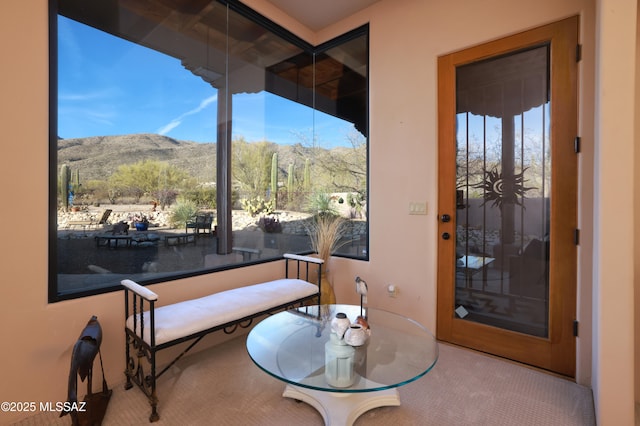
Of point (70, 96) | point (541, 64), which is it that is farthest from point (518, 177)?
point (70, 96)

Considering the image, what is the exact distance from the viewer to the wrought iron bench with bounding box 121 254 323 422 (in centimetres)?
179

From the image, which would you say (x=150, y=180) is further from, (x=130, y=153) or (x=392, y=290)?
(x=392, y=290)

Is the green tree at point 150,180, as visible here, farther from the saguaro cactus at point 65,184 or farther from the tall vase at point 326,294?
the tall vase at point 326,294

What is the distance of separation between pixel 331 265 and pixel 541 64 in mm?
2716

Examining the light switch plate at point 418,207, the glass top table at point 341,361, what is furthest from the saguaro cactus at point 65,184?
the light switch plate at point 418,207

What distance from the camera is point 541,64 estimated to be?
2.32m

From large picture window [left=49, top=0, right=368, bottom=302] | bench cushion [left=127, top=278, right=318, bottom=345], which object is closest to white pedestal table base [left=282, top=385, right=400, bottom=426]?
bench cushion [left=127, top=278, right=318, bottom=345]

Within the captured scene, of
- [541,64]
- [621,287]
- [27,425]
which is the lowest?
[27,425]

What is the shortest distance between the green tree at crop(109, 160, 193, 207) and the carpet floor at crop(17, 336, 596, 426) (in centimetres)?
138

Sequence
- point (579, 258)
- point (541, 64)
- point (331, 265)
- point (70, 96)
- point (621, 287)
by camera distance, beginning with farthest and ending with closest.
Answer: point (331, 265), point (541, 64), point (579, 258), point (70, 96), point (621, 287)

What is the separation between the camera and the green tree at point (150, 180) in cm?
230

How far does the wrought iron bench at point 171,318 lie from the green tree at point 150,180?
2.40 ft

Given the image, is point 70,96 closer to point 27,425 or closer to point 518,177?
point 27,425

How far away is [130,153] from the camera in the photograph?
2320 mm
